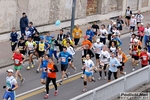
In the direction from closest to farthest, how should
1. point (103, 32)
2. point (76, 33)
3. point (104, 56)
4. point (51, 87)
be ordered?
point (51, 87) < point (104, 56) < point (103, 32) < point (76, 33)

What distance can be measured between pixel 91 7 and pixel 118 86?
59.5 ft

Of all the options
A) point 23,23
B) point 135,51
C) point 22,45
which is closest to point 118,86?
point 135,51

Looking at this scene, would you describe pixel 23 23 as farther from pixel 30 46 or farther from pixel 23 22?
pixel 30 46

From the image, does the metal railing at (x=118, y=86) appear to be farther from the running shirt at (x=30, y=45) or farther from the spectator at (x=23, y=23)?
the spectator at (x=23, y=23)

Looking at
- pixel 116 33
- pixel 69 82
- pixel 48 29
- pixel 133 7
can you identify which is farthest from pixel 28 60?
pixel 133 7

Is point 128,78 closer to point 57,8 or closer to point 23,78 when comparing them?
point 23,78

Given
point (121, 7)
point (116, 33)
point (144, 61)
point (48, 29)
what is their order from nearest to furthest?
point (144, 61) < point (116, 33) < point (48, 29) < point (121, 7)

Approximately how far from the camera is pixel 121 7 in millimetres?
35375

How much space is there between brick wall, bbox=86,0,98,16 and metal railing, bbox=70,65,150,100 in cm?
1559

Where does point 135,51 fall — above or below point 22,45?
below

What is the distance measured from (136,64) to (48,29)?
28.5 feet

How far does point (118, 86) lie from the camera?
14.4 m

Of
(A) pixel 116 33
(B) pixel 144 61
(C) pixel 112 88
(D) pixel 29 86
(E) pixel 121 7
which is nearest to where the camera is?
(C) pixel 112 88

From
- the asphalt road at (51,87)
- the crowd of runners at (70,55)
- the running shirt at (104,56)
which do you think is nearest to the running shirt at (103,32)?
the crowd of runners at (70,55)
